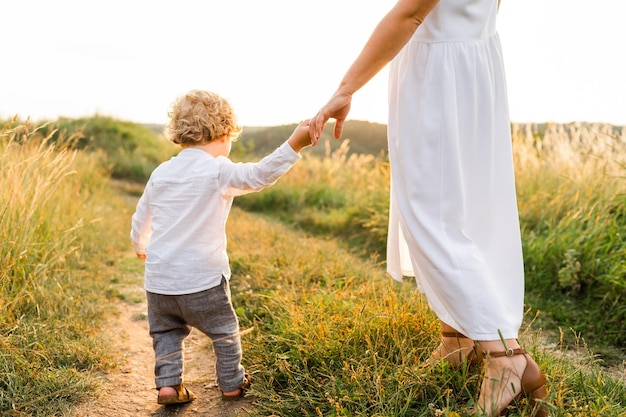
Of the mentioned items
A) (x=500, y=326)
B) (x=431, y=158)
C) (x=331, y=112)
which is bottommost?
(x=500, y=326)

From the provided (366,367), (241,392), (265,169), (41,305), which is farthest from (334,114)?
(41,305)

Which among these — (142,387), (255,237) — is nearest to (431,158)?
(142,387)

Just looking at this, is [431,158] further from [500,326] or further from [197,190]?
[197,190]

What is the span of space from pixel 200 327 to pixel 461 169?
139cm

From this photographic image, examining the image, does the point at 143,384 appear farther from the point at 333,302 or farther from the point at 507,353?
the point at 507,353

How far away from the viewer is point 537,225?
528 centimetres

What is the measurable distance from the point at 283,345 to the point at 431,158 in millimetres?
1292

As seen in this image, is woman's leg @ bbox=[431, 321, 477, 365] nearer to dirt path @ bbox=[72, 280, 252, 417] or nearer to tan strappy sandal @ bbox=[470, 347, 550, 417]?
tan strappy sandal @ bbox=[470, 347, 550, 417]

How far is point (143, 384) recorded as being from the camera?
279 centimetres

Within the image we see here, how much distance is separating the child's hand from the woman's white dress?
0.43 metres

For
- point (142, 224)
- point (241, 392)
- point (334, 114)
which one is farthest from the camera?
point (142, 224)

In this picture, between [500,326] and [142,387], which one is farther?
[142,387]

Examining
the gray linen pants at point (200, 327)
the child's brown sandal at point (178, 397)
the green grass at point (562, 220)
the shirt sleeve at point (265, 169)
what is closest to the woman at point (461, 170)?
the shirt sleeve at point (265, 169)

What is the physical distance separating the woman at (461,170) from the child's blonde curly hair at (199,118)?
74 centimetres
